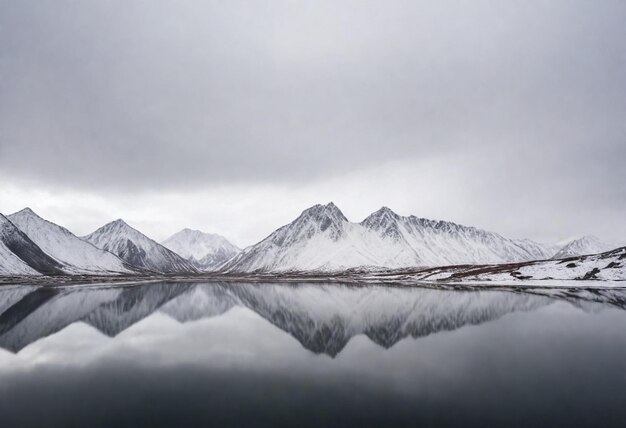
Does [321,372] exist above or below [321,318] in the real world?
below

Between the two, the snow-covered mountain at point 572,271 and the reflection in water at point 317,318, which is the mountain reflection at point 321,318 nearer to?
the reflection in water at point 317,318

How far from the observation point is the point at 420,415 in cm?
1606

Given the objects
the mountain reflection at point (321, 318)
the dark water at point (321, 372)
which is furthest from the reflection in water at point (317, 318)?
the dark water at point (321, 372)

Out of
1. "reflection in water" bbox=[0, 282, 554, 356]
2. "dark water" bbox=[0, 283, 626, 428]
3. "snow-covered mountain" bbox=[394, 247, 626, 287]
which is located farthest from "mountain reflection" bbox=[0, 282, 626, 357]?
"snow-covered mountain" bbox=[394, 247, 626, 287]

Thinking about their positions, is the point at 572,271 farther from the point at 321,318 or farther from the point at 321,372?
the point at 321,372

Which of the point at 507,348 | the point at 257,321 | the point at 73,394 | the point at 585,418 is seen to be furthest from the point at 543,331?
the point at 73,394

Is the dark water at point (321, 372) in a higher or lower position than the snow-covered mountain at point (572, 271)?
lower

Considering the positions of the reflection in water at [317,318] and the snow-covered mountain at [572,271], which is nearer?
the reflection in water at [317,318]

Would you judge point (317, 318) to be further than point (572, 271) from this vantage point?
No

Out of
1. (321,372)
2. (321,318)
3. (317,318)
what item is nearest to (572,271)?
(321,318)

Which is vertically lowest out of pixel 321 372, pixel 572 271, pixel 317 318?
pixel 321 372

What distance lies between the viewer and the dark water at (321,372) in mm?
16266

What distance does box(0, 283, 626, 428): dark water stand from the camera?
1627cm

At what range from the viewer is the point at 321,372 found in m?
23.1
